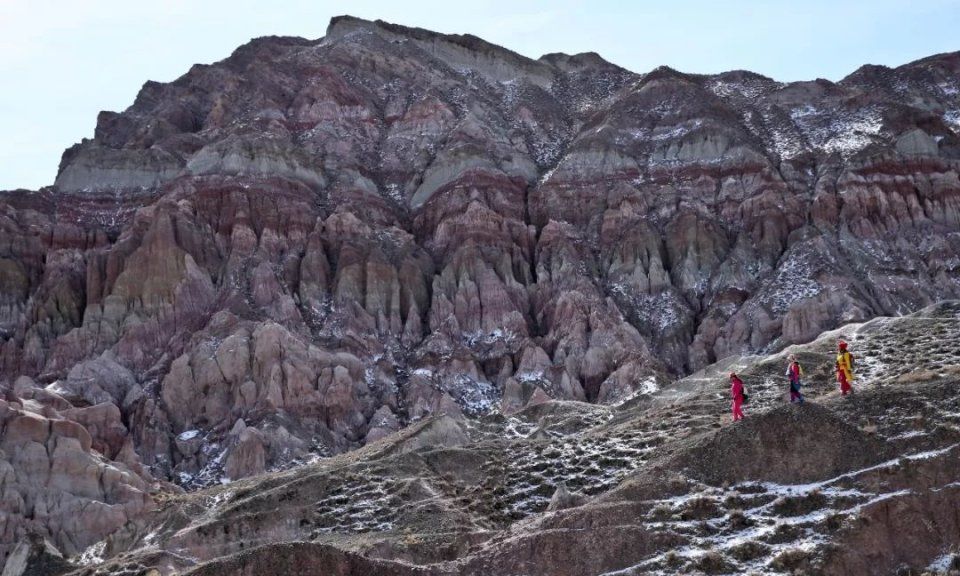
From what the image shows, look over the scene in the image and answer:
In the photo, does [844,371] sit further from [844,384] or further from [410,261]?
[410,261]

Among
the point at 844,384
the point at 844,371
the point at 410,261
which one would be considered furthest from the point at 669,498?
the point at 410,261

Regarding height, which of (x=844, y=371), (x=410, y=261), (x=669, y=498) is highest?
(x=410, y=261)

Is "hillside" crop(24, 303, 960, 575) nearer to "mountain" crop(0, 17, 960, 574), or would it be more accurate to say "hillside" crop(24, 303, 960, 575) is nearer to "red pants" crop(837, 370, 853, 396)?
"red pants" crop(837, 370, 853, 396)

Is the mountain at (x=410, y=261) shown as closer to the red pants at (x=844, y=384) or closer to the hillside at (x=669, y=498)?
the hillside at (x=669, y=498)

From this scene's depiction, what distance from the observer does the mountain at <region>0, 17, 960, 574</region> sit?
64938 mm

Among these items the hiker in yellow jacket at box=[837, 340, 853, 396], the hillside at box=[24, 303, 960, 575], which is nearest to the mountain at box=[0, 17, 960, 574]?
the hillside at box=[24, 303, 960, 575]

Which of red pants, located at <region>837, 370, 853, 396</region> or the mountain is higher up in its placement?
the mountain

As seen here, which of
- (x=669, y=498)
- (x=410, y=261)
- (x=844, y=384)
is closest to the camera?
(x=669, y=498)

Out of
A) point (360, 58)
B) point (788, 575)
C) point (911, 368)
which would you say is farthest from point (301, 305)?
Answer: point (788, 575)

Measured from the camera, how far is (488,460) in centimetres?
3900

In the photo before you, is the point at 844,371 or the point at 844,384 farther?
the point at 844,371

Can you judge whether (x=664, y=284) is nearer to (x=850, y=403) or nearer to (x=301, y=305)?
(x=301, y=305)

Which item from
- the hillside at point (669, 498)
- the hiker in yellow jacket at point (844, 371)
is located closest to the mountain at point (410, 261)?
the hillside at point (669, 498)

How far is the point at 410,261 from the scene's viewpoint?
86062 millimetres
